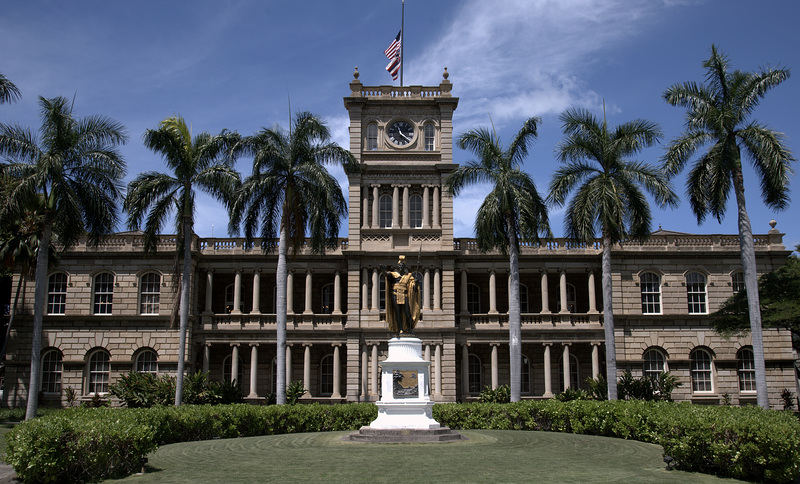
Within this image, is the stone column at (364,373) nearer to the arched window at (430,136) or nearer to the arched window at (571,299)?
the arched window at (430,136)

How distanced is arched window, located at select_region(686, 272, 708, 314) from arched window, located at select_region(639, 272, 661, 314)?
1497mm

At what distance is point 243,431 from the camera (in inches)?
829

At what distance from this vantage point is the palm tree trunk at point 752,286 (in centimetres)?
2202

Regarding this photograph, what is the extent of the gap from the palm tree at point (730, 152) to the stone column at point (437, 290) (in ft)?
45.2

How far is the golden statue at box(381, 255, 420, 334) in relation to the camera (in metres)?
19.5

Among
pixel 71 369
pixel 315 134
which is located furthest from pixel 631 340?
pixel 71 369

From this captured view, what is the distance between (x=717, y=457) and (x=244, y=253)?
28.1m

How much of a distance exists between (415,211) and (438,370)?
8.17 m

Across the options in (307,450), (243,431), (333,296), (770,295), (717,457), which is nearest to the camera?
(717,457)

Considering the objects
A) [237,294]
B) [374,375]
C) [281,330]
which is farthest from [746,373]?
[237,294]

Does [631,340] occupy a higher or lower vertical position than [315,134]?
lower

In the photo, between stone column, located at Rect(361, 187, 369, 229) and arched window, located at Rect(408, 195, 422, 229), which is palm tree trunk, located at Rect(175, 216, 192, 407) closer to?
stone column, located at Rect(361, 187, 369, 229)

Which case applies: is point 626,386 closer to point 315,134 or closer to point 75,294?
point 315,134

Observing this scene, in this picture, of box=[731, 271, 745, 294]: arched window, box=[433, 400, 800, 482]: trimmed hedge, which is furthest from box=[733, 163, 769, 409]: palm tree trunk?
box=[731, 271, 745, 294]: arched window
